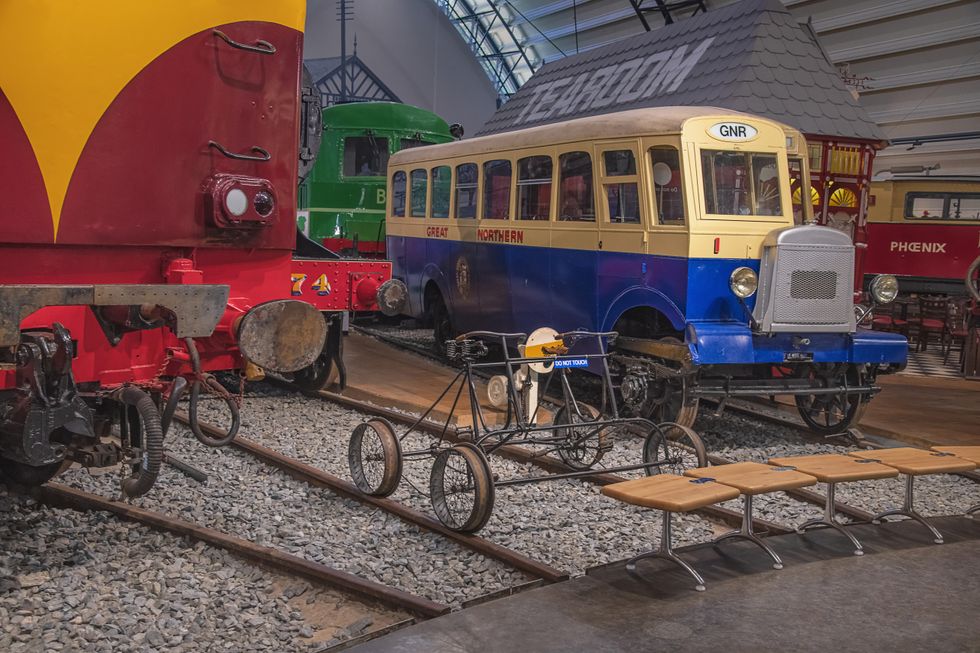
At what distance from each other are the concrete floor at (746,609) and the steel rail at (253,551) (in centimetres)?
27

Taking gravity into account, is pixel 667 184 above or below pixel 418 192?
below

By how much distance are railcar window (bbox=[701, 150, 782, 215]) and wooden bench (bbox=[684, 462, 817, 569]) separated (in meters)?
3.02

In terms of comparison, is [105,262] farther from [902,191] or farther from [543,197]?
[902,191]

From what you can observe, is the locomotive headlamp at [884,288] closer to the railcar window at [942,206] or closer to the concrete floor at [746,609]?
the concrete floor at [746,609]

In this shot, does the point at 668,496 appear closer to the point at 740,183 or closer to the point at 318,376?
the point at 740,183

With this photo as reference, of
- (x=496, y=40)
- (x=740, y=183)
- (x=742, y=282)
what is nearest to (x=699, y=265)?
(x=742, y=282)

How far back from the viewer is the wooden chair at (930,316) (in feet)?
50.0

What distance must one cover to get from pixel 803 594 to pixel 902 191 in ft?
53.8

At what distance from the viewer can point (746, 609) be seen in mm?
4059

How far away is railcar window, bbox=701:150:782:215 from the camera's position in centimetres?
761

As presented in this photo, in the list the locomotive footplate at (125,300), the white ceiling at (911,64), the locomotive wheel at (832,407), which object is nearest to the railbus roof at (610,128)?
the locomotive wheel at (832,407)

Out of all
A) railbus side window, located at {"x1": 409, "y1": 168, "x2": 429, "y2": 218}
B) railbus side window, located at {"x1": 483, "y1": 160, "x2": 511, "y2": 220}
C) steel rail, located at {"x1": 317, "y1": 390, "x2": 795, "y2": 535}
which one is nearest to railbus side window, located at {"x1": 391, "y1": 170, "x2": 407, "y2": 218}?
railbus side window, located at {"x1": 409, "y1": 168, "x2": 429, "y2": 218}

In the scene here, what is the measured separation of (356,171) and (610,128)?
22.5ft

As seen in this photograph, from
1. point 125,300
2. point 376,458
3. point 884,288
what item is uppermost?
point 884,288
